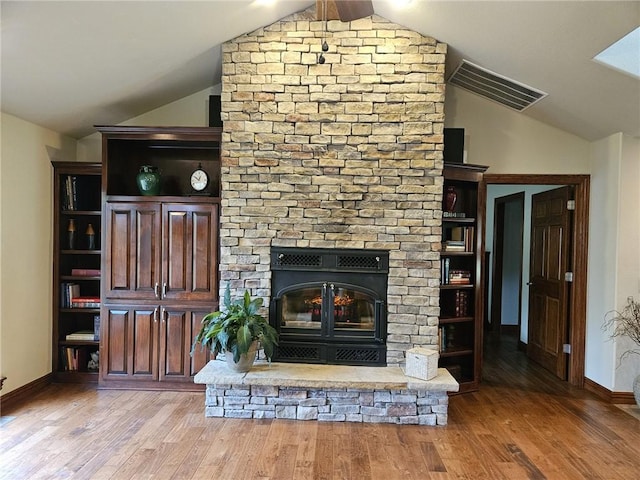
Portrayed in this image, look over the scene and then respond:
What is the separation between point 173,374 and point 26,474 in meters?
1.43

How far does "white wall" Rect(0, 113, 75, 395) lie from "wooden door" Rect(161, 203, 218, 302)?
3.64 feet

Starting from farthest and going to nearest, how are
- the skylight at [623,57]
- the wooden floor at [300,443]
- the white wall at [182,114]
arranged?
the white wall at [182,114]
the skylight at [623,57]
the wooden floor at [300,443]

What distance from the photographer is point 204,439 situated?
2.98 meters

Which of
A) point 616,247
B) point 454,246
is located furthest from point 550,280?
point 454,246

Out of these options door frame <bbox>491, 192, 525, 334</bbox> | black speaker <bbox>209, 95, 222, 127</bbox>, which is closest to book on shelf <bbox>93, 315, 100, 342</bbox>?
black speaker <bbox>209, 95, 222, 127</bbox>

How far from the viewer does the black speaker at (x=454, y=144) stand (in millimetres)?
4043

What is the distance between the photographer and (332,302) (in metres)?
3.66

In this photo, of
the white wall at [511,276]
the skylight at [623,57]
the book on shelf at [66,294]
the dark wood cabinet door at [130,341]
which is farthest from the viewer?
the white wall at [511,276]

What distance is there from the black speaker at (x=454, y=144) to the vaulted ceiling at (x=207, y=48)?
0.59m

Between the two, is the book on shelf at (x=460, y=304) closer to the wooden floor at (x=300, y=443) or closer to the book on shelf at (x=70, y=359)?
the wooden floor at (x=300, y=443)

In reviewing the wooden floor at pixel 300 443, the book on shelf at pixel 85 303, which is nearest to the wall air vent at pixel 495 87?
the wooden floor at pixel 300 443

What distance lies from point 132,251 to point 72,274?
2.49ft

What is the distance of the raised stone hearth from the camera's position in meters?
3.26

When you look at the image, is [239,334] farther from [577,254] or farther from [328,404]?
[577,254]
